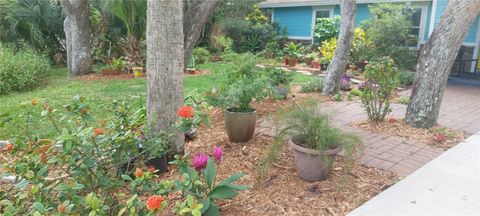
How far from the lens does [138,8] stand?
9.27 metres

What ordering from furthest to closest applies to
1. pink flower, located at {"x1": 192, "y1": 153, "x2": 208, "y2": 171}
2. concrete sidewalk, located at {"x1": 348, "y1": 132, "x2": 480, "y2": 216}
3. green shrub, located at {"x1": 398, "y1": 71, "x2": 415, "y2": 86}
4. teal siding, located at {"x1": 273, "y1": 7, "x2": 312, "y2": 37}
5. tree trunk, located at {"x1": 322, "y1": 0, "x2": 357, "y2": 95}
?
teal siding, located at {"x1": 273, "y1": 7, "x2": 312, "y2": 37} → green shrub, located at {"x1": 398, "y1": 71, "x2": 415, "y2": 86} → tree trunk, located at {"x1": 322, "y1": 0, "x2": 357, "y2": 95} → concrete sidewalk, located at {"x1": 348, "y1": 132, "x2": 480, "y2": 216} → pink flower, located at {"x1": 192, "y1": 153, "x2": 208, "y2": 171}

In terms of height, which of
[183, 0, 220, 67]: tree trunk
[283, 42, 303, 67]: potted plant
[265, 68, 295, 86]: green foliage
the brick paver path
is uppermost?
[183, 0, 220, 67]: tree trunk

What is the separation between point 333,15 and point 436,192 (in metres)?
12.5

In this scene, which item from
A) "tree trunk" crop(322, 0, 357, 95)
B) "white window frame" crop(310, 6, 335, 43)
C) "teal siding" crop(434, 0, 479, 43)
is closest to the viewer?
"tree trunk" crop(322, 0, 357, 95)

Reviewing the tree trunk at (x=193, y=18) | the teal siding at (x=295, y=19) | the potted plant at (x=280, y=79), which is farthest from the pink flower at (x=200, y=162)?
the teal siding at (x=295, y=19)

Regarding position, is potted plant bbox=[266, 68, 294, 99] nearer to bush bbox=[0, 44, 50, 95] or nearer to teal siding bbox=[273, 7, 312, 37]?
bush bbox=[0, 44, 50, 95]

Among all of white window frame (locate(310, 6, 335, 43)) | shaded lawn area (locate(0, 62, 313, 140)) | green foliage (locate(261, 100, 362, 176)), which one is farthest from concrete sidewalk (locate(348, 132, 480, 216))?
white window frame (locate(310, 6, 335, 43))

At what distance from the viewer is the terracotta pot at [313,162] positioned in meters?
2.83

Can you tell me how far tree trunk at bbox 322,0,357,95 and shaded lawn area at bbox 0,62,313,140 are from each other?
1.96m

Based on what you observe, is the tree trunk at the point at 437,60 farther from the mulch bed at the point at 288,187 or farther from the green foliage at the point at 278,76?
the green foliage at the point at 278,76

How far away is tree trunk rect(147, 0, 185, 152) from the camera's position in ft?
9.69

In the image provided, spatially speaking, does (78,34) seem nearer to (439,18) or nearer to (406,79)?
(406,79)

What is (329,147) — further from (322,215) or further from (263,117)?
(263,117)

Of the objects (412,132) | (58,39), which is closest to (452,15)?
Answer: (412,132)
